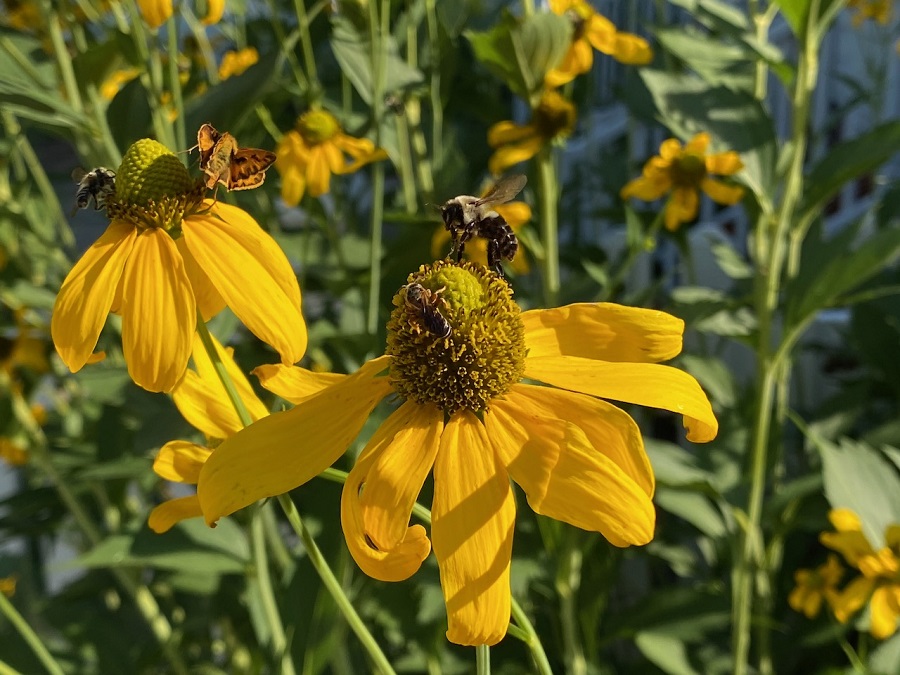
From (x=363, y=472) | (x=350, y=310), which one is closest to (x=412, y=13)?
(x=350, y=310)

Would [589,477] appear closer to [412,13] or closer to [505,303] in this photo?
[505,303]

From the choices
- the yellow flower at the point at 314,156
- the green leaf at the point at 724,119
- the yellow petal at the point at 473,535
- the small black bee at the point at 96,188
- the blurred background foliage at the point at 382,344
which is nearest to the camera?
the yellow petal at the point at 473,535

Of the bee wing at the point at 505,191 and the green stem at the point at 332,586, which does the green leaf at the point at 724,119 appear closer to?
the bee wing at the point at 505,191

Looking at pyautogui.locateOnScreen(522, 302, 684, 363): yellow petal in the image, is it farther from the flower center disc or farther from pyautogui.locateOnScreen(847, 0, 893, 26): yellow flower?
pyautogui.locateOnScreen(847, 0, 893, 26): yellow flower

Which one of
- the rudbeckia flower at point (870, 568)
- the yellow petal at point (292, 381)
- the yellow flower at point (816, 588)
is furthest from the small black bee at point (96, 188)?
the yellow flower at point (816, 588)

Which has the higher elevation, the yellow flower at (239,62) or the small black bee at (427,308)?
the yellow flower at (239,62)

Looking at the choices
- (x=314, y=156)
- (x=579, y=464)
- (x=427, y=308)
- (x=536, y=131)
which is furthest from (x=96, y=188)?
(x=536, y=131)
